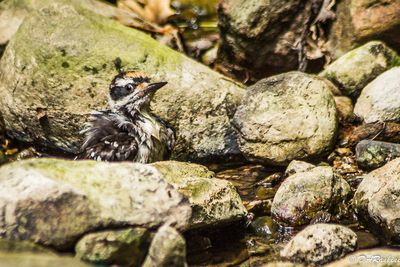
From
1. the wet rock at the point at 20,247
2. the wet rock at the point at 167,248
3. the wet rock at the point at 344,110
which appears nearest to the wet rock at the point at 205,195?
the wet rock at the point at 167,248

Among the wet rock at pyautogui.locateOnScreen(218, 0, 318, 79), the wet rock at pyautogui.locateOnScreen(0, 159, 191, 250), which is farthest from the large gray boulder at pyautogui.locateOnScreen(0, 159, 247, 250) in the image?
the wet rock at pyautogui.locateOnScreen(218, 0, 318, 79)

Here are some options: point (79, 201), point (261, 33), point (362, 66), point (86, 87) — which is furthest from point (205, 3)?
point (79, 201)

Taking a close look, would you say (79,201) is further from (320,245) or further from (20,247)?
(320,245)

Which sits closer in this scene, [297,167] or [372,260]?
[372,260]

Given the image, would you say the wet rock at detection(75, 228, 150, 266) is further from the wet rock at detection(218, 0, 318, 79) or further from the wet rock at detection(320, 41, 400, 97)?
the wet rock at detection(218, 0, 318, 79)

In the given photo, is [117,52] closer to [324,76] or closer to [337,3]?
[324,76]

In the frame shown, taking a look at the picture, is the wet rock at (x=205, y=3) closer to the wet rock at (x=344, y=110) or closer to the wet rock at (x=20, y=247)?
the wet rock at (x=344, y=110)
